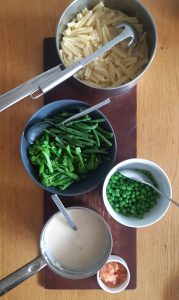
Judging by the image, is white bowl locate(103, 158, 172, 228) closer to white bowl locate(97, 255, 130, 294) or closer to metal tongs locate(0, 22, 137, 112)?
white bowl locate(97, 255, 130, 294)

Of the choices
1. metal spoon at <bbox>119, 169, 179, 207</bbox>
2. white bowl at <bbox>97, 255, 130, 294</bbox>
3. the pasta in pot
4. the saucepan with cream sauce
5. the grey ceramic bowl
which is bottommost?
white bowl at <bbox>97, 255, 130, 294</bbox>

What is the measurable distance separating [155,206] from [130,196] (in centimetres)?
5

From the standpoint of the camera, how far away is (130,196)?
86 centimetres

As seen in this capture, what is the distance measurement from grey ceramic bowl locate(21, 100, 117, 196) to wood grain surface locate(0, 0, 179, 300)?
0.06m

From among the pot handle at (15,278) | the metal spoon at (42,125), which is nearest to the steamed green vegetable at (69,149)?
the metal spoon at (42,125)

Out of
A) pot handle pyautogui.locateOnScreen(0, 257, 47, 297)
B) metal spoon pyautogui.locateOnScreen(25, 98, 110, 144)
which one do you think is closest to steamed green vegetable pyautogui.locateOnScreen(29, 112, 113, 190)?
metal spoon pyautogui.locateOnScreen(25, 98, 110, 144)

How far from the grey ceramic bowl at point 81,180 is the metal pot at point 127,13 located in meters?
0.06

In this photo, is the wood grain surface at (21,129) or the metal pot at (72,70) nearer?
the metal pot at (72,70)

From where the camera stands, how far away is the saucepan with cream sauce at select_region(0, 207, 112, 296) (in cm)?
84

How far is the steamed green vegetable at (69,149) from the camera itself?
32.6 inches

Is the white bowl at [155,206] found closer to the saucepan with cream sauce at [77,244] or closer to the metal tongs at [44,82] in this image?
the saucepan with cream sauce at [77,244]

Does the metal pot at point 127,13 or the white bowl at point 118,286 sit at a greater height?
the metal pot at point 127,13

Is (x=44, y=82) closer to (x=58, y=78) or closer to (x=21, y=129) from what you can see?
(x=58, y=78)

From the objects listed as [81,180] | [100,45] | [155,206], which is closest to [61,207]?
[81,180]
